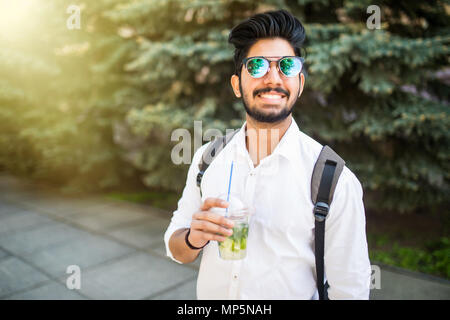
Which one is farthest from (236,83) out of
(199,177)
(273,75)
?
(199,177)

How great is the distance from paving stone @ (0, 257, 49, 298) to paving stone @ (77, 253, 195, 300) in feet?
1.93

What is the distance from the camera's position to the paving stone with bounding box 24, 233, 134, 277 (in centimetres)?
468

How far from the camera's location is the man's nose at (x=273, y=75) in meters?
1.82

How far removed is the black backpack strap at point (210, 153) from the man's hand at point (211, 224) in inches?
16.0

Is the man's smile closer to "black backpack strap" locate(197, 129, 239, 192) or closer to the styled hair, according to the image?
the styled hair

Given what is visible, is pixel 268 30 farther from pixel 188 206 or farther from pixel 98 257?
pixel 98 257

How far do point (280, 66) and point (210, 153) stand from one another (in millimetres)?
604

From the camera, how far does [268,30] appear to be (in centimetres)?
187

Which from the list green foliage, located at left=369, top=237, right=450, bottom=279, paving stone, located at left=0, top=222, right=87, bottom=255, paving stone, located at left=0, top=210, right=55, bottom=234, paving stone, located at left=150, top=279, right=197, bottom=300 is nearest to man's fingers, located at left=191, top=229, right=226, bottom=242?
paving stone, located at left=150, top=279, right=197, bottom=300

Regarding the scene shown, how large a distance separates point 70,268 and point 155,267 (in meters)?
1.05

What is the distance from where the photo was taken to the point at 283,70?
6.08 feet

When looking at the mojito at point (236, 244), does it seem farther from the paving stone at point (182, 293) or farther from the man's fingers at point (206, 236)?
the paving stone at point (182, 293)

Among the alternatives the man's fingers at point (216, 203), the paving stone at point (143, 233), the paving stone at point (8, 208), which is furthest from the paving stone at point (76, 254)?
the man's fingers at point (216, 203)

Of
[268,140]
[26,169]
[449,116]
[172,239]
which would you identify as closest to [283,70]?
[268,140]
